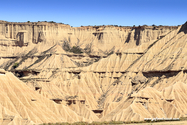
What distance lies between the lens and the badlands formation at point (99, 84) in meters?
96.6

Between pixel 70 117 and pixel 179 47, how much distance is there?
51.6m

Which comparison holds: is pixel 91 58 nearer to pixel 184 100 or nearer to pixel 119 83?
pixel 119 83

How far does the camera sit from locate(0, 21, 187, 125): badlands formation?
3804 inches

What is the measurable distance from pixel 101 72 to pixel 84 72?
5.49 metres

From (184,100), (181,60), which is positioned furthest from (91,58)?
(184,100)

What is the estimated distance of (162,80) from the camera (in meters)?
133

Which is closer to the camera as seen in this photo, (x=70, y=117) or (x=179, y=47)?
(x=70, y=117)

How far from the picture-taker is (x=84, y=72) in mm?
157500

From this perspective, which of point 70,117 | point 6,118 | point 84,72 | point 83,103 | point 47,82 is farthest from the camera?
point 84,72

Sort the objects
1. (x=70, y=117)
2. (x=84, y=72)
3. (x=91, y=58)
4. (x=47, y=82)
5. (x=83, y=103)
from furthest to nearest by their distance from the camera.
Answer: (x=91, y=58) < (x=84, y=72) < (x=47, y=82) < (x=83, y=103) < (x=70, y=117)

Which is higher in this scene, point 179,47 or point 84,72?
point 179,47

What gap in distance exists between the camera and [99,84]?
507ft

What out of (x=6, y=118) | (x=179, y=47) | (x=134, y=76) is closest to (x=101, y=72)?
(x=134, y=76)

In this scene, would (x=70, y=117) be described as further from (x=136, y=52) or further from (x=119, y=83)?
(x=136, y=52)
